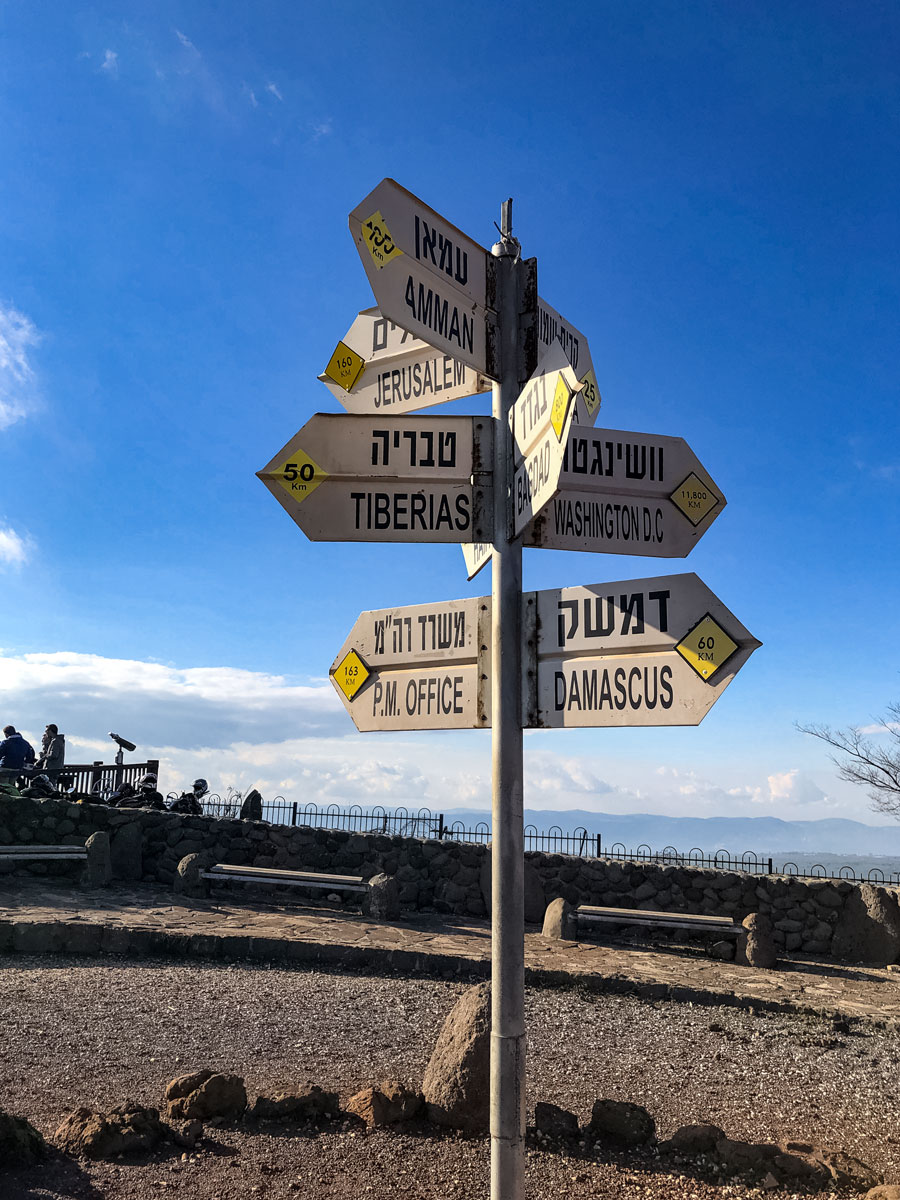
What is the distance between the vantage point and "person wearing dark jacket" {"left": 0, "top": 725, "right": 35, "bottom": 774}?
1508 cm

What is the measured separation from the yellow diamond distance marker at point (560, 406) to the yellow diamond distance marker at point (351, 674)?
1.22 meters

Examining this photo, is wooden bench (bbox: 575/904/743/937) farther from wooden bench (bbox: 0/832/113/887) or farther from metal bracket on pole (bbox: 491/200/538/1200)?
metal bracket on pole (bbox: 491/200/538/1200)

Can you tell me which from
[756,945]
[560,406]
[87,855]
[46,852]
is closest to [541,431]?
[560,406]

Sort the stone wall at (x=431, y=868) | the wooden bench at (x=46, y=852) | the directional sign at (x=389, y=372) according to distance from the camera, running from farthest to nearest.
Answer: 1. the wooden bench at (x=46, y=852)
2. the stone wall at (x=431, y=868)
3. the directional sign at (x=389, y=372)

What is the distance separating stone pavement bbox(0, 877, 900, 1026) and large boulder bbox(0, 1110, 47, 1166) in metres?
4.56

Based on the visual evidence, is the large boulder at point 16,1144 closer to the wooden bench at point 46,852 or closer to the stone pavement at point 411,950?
the stone pavement at point 411,950

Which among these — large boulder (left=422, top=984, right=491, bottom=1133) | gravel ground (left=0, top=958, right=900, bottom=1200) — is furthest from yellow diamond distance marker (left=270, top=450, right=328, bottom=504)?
large boulder (left=422, top=984, right=491, bottom=1133)

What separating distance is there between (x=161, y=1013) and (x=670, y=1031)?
375cm

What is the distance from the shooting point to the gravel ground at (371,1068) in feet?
11.1

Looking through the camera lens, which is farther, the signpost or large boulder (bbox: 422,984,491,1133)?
large boulder (bbox: 422,984,491,1133)

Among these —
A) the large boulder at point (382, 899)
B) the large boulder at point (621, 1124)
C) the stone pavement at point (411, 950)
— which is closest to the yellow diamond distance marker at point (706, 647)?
the large boulder at point (621, 1124)

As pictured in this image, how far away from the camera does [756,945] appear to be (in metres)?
9.27

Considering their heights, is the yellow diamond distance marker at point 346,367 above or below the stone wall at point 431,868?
above

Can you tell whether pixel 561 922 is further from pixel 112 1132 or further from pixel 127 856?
pixel 112 1132
